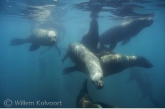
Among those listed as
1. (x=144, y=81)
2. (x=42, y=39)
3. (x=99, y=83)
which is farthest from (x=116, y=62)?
(x=144, y=81)

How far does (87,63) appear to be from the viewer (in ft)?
26.6

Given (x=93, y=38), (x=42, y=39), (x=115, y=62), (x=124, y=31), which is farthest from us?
(x=124, y=31)

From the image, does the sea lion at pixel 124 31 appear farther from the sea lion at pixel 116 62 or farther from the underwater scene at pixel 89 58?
the sea lion at pixel 116 62

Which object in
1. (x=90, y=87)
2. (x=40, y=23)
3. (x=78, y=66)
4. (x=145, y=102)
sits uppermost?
(x=78, y=66)

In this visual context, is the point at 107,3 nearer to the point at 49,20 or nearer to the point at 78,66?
the point at 78,66

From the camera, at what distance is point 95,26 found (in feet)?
35.2

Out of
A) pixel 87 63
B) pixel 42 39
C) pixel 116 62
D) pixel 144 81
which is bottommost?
pixel 144 81

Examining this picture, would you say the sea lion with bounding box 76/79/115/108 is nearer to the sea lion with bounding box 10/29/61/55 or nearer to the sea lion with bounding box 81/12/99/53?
the sea lion with bounding box 81/12/99/53

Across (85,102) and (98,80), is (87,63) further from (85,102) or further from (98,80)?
(98,80)

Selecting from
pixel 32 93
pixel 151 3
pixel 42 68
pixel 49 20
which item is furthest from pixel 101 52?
pixel 42 68

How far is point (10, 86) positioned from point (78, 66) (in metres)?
24.2

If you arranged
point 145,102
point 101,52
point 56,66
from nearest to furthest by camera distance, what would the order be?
1. point 101,52
2. point 145,102
3. point 56,66

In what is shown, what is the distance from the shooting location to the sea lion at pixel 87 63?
21.6ft

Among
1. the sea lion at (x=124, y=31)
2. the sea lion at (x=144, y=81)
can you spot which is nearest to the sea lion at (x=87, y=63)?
the sea lion at (x=124, y=31)
